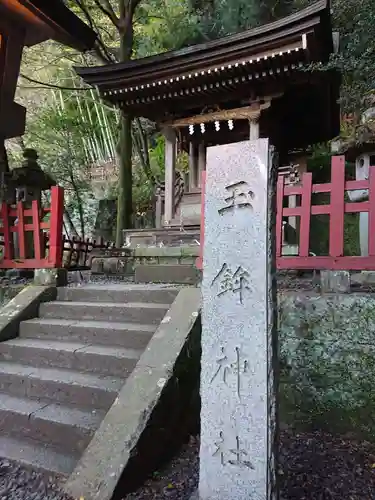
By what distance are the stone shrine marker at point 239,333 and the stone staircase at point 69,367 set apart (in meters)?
1.16

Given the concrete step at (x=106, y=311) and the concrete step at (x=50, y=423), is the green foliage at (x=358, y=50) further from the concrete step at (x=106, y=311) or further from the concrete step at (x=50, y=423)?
the concrete step at (x=50, y=423)

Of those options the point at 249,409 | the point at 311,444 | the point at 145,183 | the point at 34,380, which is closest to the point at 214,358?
the point at 249,409

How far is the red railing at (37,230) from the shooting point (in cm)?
487

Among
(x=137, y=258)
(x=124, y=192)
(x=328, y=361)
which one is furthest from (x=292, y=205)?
(x=328, y=361)

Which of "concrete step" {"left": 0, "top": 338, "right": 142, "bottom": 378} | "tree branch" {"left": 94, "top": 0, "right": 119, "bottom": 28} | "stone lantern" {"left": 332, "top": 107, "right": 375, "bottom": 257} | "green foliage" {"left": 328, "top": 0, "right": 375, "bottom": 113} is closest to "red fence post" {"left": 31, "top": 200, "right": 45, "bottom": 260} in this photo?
"concrete step" {"left": 0, "top": 338, "right": 142, "bottom": 378}

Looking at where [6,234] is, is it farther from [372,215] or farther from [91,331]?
[372,215]

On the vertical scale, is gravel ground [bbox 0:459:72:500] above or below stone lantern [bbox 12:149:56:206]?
below

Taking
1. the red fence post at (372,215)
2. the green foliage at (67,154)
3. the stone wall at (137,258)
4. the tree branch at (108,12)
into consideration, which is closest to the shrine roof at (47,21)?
the stone wall at (137,258)

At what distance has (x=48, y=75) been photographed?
19.7 m

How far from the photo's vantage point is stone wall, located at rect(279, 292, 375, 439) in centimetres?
315

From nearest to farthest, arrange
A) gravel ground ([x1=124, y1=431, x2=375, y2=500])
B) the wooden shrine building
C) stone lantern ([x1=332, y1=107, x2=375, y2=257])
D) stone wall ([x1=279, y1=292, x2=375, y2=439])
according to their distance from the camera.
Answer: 1. gravel ground ([x1=124, y1=431, x2=375, y2=500])
2. stone wall ([x1=279, y1=292, x2=375, y2=439])
3. stone lantern ([x1=332, y1=107, x2=375, y2=257])
4. the wooden shrine building

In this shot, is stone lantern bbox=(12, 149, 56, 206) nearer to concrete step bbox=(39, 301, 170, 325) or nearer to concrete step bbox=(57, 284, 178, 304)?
concrete step bbox=(57, 284, 178, 304)

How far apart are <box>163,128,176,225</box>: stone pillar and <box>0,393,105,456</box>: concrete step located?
6.88m

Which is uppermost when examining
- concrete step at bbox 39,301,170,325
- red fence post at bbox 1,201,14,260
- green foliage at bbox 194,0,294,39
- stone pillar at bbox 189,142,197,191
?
green foliage at bbox 194,0,294,39
